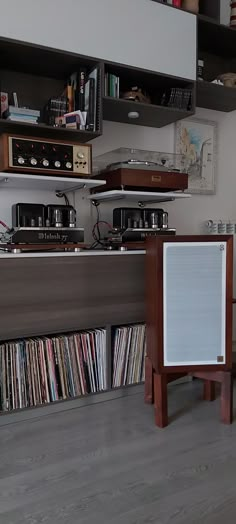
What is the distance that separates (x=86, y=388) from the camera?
2.15 m

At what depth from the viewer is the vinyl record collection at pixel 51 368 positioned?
76.7 inches

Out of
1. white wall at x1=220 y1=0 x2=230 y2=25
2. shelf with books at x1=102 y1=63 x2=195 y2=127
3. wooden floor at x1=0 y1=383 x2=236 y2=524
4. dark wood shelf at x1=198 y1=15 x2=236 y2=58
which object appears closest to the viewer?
wooden floor at x1=0 y1=383 x2=236 y2=524

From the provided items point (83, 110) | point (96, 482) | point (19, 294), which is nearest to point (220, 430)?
point (96, 482)

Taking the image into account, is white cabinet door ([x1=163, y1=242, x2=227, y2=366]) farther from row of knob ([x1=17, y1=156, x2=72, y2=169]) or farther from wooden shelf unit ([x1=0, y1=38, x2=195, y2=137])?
wooden shelf unit ([x1=0, y1=38, x2=195, y2=137])

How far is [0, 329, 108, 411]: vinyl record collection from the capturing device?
195 cm

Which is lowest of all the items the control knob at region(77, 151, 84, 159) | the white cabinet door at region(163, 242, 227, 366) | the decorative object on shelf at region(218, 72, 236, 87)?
the white cabinet door at region(163, 242, 227, 366)

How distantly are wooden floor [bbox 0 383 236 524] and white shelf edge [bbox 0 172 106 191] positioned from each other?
1.17 m

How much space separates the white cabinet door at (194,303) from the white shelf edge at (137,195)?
0.46 metres

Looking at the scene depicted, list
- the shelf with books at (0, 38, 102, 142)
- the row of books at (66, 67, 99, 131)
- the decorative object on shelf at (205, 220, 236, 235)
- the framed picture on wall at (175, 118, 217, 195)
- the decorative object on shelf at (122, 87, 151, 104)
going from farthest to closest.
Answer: the decorative object on shelf at (205, 220, 236, 235) < the framed picture on wall at (175, 118, 217, 195) < the decorative object on shelf at (122, 87, 151, 104) < the row of books at (66, 67, 99, 131) < the shelf with books at (0, 38, 102, 142)

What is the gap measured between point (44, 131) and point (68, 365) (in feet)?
3.90

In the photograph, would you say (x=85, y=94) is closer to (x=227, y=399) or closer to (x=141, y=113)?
(x=141, y=113)

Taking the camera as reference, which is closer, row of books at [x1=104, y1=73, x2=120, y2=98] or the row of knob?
the row of knob

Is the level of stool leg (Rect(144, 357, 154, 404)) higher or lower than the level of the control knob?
lower

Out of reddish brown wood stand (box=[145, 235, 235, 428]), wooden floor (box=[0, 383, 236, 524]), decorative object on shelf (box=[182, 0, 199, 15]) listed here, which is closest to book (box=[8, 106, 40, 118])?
reddish brown wood stand (box=[145, 235, 235, 428])
